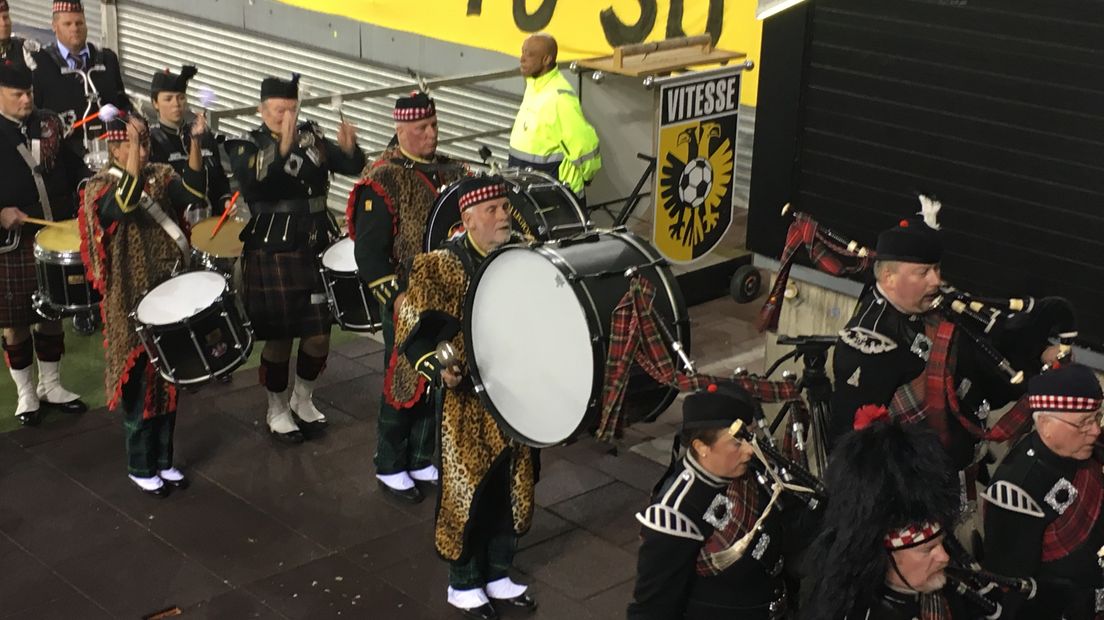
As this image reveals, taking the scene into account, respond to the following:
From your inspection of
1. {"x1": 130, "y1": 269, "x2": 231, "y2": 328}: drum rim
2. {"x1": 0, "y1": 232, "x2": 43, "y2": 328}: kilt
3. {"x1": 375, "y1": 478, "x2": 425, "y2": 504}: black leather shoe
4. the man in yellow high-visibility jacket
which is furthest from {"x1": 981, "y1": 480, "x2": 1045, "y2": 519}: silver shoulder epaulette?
{"x1": 0, "y1": 232, "x2": 43, "y2": 328}: kilt

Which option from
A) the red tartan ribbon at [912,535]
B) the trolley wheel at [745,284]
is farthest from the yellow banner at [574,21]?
the red tartan ribbon at [912,535]

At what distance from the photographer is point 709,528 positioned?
13.3ft

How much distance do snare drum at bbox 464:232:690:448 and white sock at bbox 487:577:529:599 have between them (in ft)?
2.72

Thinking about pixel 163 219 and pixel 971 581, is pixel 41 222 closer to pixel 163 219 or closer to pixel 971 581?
pixel 163 219

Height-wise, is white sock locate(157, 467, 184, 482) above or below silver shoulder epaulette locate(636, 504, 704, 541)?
below

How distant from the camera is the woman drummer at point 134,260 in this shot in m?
6.76

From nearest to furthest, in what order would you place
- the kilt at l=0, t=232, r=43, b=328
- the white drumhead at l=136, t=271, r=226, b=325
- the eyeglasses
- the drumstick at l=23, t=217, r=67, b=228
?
the eyeglasses < the white drumhead at l=136, t=271, r=226, b=325 < the drumstick at l=23, t=217, r=67, b=228 < the kilt at l=0, t=232, r=43, b=328

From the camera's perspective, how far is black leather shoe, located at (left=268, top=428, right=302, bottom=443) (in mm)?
7688

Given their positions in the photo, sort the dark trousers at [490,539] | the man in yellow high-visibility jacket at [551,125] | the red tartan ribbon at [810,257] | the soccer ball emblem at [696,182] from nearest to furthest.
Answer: the dark trousers at [490,539] → the red tartan ribbon at [810,257] → the soccer ball emblem at [696,182] → the man in yellow high-visibility jacket at [551,125]

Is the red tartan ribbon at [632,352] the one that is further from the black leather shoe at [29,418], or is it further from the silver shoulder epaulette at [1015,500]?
the black leather shoe at [29,418]

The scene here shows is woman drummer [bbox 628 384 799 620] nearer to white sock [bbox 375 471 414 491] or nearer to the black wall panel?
the black wall panel

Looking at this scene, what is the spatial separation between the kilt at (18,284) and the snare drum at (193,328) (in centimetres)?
134

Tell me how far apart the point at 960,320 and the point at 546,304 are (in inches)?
63.1

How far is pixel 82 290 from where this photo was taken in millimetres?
7660
